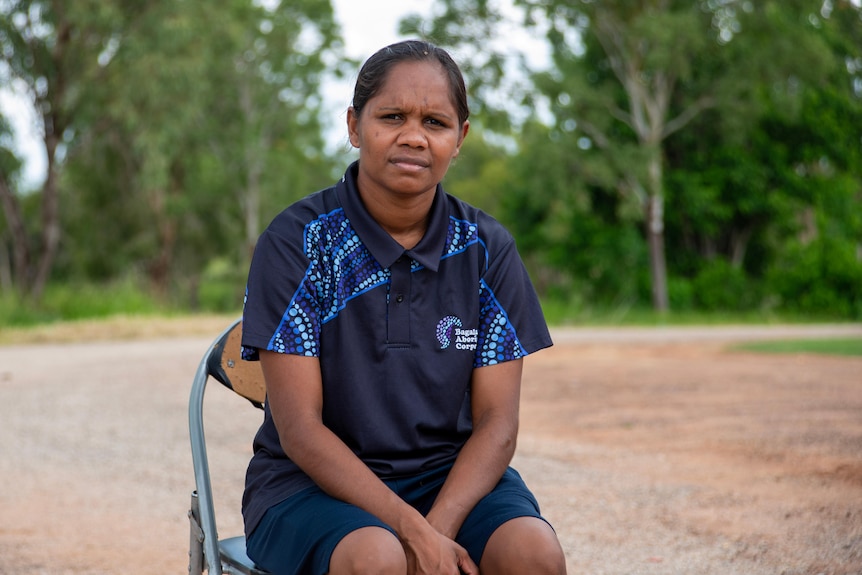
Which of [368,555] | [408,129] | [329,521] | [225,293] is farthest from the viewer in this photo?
[225,293]

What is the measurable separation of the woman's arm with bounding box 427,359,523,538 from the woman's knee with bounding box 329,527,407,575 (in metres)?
0.19

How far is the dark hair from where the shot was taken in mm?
2328

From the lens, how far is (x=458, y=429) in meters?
2.31

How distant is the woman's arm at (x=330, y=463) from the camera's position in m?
2.01

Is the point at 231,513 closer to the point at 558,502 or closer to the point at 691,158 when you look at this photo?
the point at 558,502

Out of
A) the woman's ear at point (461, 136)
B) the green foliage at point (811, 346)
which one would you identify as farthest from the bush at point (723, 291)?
the woman's ear at point (461, 136)

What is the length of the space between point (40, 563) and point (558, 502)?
230cm

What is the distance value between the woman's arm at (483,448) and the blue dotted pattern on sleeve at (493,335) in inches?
0.8

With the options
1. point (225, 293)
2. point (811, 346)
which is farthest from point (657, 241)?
point (225, 293)

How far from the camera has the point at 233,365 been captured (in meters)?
2.49

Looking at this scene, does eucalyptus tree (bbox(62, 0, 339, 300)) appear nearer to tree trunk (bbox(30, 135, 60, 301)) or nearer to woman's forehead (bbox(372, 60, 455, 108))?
tree trunk (bbox(30, 135, 60, 301))

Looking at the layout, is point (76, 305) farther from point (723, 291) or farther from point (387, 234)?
point (387, 234)

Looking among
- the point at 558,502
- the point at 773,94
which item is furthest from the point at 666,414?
the point at 773,94

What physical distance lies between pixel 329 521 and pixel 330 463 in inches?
5.3
